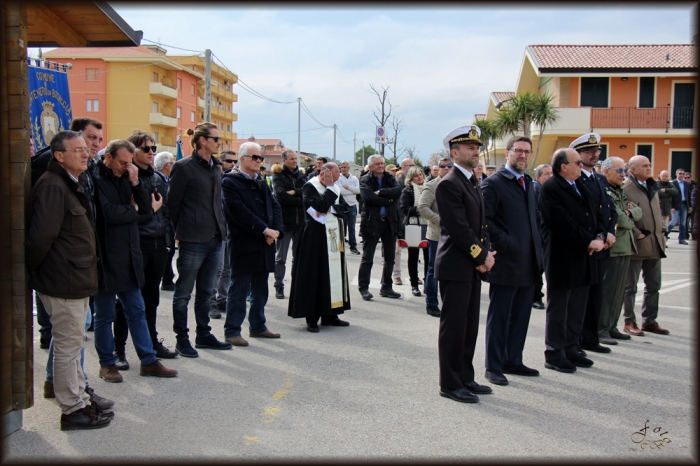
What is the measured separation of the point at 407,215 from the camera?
32.9 ft

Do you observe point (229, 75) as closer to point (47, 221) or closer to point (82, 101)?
point (82, 101)

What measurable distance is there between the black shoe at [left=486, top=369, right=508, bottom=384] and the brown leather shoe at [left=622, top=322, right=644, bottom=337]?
2944 mm

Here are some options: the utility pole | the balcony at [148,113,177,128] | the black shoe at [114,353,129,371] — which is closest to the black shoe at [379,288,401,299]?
the black shoe at [114,353,129,371]

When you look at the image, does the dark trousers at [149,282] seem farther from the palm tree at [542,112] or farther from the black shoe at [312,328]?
the palm tree at [542,112]

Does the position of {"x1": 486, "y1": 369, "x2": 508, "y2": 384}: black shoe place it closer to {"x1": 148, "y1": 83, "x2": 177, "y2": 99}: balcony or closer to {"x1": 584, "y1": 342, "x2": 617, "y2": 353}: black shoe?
{"x1": 584, "y1": 342, "x2": 617, "y2": 353}: black shoe

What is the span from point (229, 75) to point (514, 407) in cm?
8467

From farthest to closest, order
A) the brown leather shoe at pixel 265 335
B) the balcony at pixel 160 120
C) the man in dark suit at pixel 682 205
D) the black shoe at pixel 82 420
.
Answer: the balcony at pixel 160 120 → the man in dark suit at pixel 682 205 → the brown leather shoe at pixel 265 335 → the black shoe at pixel 82 420

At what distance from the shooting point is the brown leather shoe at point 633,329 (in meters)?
7.77

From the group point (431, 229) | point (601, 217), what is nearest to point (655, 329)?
point (601, 217)

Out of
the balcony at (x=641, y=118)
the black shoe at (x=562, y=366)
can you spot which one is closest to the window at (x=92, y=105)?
the balcony at (x=641, y=118)

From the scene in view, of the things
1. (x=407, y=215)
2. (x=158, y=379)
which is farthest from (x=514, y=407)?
(x=407, y=215)

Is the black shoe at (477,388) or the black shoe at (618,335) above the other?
the black shoe at (618,335)

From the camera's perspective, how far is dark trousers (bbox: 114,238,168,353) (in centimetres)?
603

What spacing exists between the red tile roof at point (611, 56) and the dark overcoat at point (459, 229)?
28.3 meters
